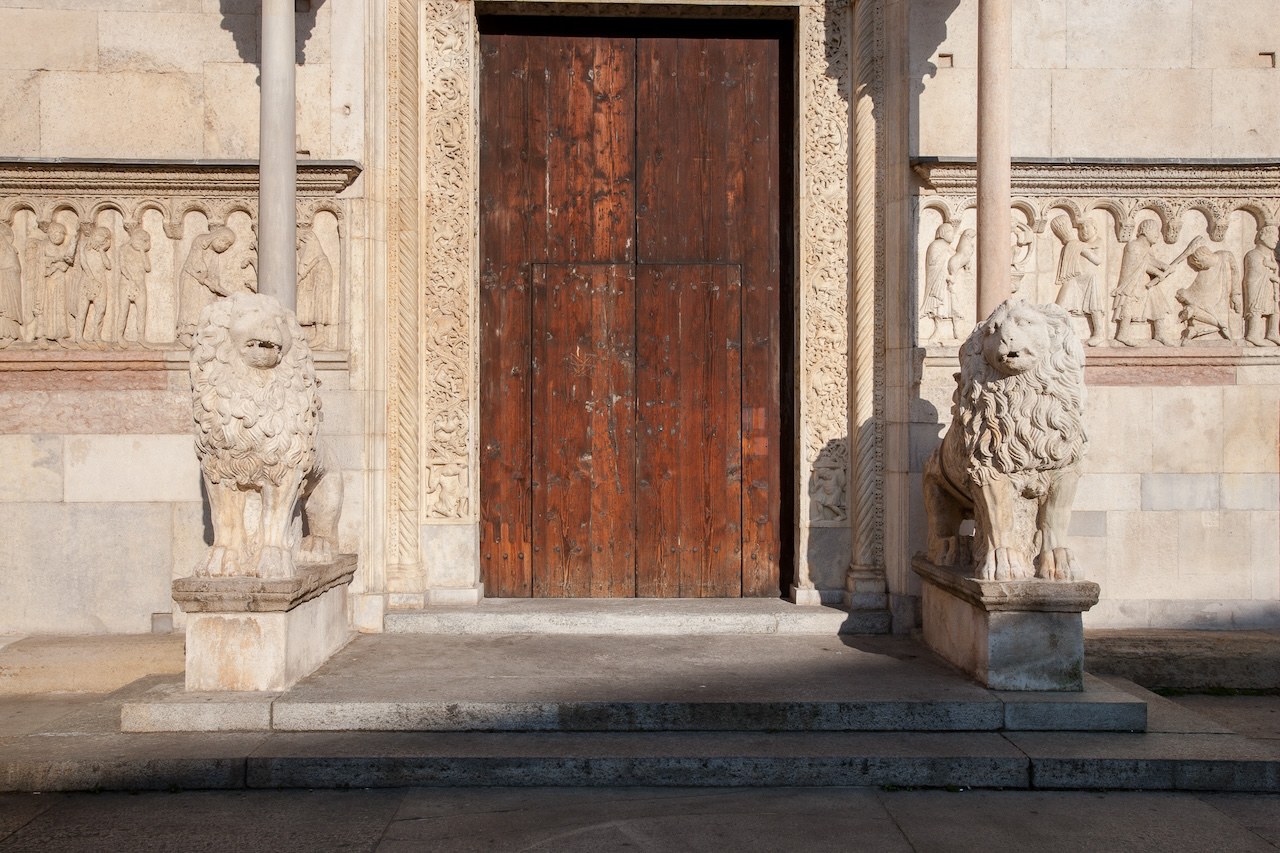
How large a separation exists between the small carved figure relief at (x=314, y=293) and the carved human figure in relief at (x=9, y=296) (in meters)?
1.81

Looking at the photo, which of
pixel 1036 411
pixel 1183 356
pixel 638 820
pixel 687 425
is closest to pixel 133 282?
pixel 687 425

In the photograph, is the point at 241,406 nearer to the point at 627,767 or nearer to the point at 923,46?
the point at 627,767

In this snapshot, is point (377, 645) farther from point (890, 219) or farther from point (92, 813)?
point (890, 219)

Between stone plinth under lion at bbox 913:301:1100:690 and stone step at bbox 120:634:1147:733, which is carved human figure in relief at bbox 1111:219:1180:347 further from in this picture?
stone step at bbox 120:634:1147:733

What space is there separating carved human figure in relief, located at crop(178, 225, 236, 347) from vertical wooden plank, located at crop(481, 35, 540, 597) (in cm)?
167

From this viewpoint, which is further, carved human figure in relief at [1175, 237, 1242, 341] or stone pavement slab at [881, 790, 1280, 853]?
carved human figure in relief at [1175, 237, 1242, 341]

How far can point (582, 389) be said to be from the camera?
7.65 m

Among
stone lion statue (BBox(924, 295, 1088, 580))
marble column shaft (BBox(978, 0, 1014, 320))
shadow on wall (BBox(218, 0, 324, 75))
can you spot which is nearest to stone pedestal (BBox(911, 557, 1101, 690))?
stone lion statue (BBox(924, 295, 1088, 580))

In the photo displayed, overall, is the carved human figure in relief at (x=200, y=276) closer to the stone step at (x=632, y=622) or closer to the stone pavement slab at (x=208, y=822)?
the stone step at (x=632, y=622)

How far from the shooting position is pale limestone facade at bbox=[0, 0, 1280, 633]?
7.08 meters

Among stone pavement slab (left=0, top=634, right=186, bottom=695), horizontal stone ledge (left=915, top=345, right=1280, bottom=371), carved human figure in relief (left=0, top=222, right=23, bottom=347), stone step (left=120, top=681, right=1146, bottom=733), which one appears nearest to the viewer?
stone step (left=120, top=681, right=1146, bottom=733)

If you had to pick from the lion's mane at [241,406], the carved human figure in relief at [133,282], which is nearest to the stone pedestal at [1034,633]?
the lion's mane at [241,406]

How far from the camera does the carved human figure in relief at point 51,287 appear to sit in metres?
7.12

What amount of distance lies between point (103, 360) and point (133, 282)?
53cm
